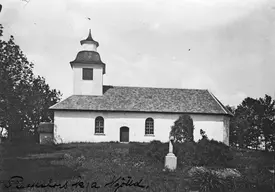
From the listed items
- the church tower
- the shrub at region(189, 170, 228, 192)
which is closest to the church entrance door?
the church tower

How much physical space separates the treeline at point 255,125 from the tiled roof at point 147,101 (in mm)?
16251

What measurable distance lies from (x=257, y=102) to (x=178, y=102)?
81.5ft

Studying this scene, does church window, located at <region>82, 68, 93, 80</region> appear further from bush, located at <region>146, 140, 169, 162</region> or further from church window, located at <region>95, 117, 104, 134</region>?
bush, located at <region>146, 140, 169, 162</region>

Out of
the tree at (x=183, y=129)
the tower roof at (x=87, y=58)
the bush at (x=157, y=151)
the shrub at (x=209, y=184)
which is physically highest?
the tower roof at (x=87, y=58)

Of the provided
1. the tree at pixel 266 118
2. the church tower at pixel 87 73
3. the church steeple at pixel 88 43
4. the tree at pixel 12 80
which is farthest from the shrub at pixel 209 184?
the tree at pixel 266 118

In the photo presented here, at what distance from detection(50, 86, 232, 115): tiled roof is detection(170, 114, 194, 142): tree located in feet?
7.27

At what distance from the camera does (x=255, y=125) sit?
52125 millimetres

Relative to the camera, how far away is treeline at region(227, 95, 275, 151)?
2016 inches

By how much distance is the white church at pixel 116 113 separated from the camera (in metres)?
34.4

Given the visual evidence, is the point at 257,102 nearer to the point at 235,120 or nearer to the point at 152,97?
the point at 235,120

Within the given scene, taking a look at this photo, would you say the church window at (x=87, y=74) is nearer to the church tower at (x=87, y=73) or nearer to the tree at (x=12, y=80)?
the church tower at (x=87, y=73)

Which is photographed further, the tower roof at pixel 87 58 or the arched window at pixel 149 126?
the tower roof at pixel 87 58

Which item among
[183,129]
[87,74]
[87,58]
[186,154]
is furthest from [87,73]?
[186,154]

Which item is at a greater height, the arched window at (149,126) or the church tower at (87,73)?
the church tower at (87,73)
